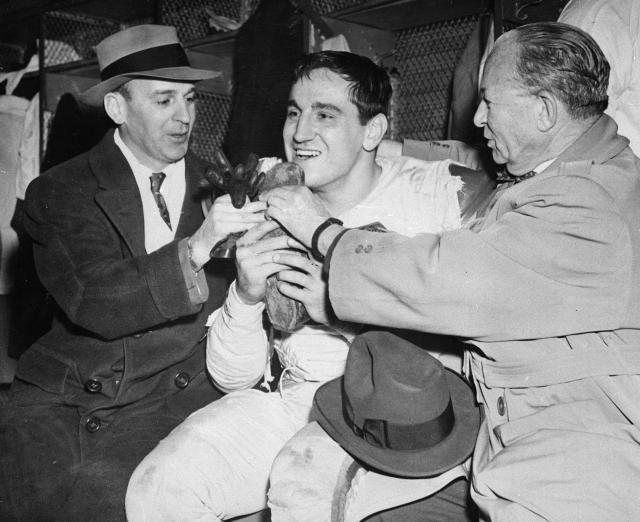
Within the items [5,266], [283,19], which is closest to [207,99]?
[283,19]

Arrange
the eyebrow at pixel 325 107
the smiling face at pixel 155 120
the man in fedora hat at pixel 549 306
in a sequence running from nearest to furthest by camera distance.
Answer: the man in fedora hat at pixel 549 306, the eyebrow at pixel 325 107, the smiling face at pixel 155 120

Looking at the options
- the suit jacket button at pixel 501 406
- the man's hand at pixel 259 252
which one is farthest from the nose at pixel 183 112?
the suit jacket button at pixel 501 406

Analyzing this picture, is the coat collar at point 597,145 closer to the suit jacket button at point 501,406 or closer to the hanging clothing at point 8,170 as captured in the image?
the suit jacket button at point 501,406

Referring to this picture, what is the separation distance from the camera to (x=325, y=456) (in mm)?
1646

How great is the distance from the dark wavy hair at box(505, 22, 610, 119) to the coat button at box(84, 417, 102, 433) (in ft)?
5.51

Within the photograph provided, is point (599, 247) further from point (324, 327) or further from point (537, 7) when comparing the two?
point (537, 7)

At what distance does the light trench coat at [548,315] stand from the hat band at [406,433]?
0.41 feet

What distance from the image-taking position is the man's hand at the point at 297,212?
5.58 feet

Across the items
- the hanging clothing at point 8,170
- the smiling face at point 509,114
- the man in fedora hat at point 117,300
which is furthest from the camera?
the hanging clothing at point 8,170

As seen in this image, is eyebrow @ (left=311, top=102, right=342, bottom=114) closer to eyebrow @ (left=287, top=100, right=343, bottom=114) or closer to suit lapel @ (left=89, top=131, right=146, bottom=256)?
eyebrow @ (left=287, top=100, right=343, bottom=114)

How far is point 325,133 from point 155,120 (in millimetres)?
775

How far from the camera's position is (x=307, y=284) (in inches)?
69.2

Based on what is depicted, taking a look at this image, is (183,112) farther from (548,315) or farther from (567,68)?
(548,315)

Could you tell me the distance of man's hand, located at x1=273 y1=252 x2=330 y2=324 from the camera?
1.75 m
